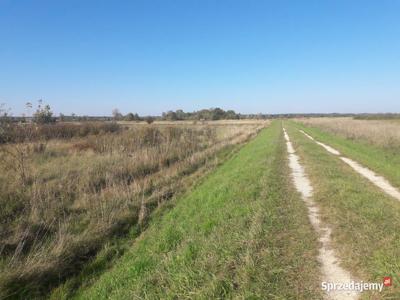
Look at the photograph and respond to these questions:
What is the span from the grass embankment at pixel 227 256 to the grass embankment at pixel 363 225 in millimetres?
514

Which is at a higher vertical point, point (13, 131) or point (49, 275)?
point (13, 131)

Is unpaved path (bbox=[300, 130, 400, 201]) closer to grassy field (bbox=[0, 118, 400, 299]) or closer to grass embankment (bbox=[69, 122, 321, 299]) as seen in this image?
grassy field (bbox=[0, 118, 400, 299])

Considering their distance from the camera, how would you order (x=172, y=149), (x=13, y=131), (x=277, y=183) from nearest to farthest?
(x=277, y=183) → (x=13, y=131) → (x=172, y=149)

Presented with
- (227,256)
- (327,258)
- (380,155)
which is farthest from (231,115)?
(327,258)

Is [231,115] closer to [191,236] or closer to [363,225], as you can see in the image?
[191,236]

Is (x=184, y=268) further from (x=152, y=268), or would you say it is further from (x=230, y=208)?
(x=230, y=208)

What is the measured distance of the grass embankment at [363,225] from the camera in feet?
11.8

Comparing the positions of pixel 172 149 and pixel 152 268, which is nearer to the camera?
pixel 152 268

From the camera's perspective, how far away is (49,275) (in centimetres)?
551

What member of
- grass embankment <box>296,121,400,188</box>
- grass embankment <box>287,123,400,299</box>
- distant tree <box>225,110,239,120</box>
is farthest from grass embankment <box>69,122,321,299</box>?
distant tree <box>225,110,239,120</box>

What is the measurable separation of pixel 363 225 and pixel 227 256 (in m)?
2.61

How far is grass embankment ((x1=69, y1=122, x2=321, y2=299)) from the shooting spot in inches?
142

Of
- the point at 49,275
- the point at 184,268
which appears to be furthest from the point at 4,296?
the point at 184,268

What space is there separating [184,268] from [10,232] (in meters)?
5.25
